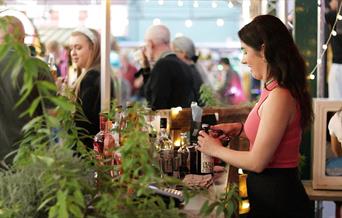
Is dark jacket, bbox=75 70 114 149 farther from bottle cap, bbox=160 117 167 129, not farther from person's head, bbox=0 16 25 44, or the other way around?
person's head, bbox=0 16 25 44

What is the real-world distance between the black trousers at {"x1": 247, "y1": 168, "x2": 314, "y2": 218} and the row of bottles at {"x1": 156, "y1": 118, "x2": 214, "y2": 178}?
0.37 metres

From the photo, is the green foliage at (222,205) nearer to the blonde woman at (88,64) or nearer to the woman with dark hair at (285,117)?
the woman with dark hair at (285,117)

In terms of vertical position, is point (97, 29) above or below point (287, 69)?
above

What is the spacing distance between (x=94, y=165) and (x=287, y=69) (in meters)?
1.08

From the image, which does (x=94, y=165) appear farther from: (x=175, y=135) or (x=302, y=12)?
(x=302, y=12)

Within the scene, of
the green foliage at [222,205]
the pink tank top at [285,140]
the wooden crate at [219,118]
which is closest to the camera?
the green foliage at [222,205]

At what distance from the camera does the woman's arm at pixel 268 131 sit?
2404mm

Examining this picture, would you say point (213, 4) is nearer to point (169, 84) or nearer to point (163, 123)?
point (169, 84)

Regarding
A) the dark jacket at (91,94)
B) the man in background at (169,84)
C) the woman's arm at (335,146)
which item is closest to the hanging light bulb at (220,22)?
the man in background at (169,84)

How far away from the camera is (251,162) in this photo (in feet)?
7.96

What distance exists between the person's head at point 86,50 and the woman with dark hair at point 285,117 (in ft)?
6.97

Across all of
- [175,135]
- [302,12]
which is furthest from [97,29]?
[175,135]

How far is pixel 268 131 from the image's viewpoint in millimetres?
2402

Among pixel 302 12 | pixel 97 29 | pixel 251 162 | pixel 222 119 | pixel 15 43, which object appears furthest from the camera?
pixel 97 29
